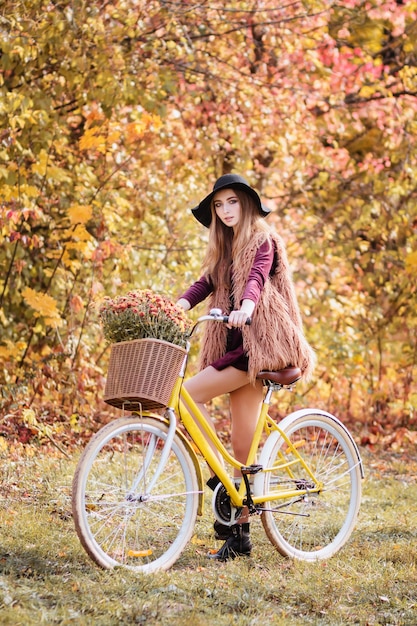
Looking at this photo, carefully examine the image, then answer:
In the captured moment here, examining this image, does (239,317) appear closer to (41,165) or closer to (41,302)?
(41,302)

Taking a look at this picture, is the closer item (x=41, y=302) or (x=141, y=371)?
(x=141, y=371)

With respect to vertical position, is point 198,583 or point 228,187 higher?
point 228,187

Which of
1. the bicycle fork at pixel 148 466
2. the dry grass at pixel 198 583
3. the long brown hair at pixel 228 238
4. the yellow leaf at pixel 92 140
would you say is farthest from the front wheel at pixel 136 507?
the yellow leaf at pixel 92 140

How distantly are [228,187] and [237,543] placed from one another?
1.63m

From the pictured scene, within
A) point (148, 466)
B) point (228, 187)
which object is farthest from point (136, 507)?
point (228, 187)

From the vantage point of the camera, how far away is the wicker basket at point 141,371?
345cm

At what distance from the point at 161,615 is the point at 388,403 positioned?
6.11m

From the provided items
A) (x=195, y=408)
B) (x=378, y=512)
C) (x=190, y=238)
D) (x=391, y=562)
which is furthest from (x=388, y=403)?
(x=195, y=408)

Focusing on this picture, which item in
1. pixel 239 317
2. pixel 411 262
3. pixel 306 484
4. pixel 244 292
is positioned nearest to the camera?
pixel 239 317

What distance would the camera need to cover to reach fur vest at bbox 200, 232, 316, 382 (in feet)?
13.1

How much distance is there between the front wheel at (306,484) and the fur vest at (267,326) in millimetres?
325

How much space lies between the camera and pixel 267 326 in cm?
402

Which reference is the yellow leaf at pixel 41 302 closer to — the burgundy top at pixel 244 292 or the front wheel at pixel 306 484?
the front wheel at pixel 306 484

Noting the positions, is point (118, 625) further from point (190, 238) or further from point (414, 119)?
point (414, 119)
